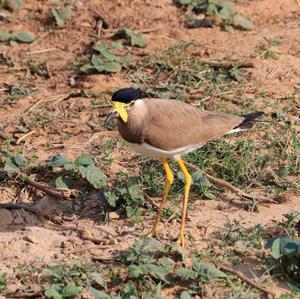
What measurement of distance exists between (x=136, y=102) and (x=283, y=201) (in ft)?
4.81

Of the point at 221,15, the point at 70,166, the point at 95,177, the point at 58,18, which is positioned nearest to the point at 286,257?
the point at 95,177

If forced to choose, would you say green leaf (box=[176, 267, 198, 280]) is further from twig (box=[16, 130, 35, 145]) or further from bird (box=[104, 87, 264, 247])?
twig (box=[16, 130, 35, 145])

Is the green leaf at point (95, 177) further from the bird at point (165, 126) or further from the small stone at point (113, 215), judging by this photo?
the bird at point (165, 126)

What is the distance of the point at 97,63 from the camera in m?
7.94

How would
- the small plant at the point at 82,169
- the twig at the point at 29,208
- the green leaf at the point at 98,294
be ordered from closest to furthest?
the green leaf at the point at 98,294, the twig at the point at 29,208, the small plant at the point at 82,169

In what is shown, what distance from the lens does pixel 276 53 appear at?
8.09m

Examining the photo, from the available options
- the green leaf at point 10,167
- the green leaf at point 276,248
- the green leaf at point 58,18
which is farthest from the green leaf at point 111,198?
the green leaf at point 58,18

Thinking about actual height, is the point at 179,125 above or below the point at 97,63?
above

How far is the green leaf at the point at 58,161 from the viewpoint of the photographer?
6.42m

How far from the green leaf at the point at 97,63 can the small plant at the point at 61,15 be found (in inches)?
40.7

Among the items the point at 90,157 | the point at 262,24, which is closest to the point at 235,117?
the point at 90,157

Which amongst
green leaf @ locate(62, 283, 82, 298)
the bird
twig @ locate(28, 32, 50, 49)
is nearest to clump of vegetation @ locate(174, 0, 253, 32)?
twig @ locate(28, 32, 50, 49)

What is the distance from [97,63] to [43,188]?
6.61 feet

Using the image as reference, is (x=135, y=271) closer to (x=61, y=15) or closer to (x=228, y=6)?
(x=228, y=6)
